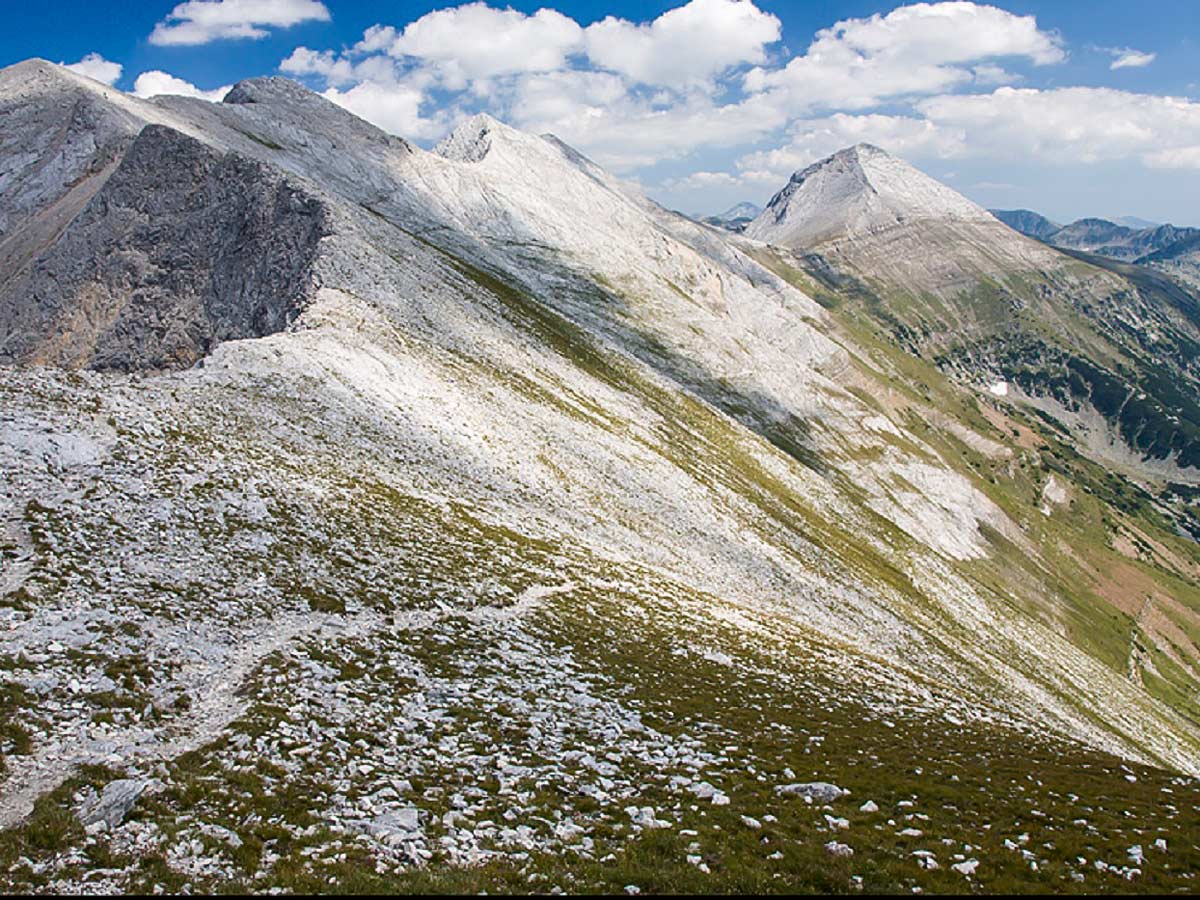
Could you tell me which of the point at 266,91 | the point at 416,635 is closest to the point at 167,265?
the point at 416,635

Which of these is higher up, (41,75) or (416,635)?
(41,75)

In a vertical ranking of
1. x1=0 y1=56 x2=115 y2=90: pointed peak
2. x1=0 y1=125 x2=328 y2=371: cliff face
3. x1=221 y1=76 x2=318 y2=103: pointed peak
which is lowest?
x1=0 y1=125 x2=328 y2=371: cliff face

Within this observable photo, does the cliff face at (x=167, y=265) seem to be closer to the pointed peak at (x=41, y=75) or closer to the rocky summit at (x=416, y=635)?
the rocky summit at (x=416, y=635)

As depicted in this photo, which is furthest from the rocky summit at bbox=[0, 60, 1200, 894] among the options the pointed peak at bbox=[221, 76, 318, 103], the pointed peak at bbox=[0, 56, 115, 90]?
the pointed peak at bbox=[221, 76, 318, 103]

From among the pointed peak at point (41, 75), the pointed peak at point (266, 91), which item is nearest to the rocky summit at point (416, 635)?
the pointed peak at point (41, 75)

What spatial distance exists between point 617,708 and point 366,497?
20382 mm

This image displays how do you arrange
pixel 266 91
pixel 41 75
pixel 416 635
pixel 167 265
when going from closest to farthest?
pixel 416 635, pixel 167 265, pixel 41 75, pixel 266 91

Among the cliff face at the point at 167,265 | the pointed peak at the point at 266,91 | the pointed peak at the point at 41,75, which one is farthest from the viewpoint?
the pointed peak at the point at 266,91

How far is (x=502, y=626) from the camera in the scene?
96.6 ft

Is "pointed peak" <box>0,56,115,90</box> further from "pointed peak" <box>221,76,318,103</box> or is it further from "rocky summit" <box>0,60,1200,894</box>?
"rocky summit" <box>0,60,1200,894</box>

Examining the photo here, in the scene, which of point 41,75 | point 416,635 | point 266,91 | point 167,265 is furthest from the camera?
point 266,91

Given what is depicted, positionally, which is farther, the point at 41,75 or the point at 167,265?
the point at 41,75

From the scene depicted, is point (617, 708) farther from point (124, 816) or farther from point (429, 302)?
point (429, 302)

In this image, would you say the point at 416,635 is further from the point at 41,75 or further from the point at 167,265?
the point at 41,75
